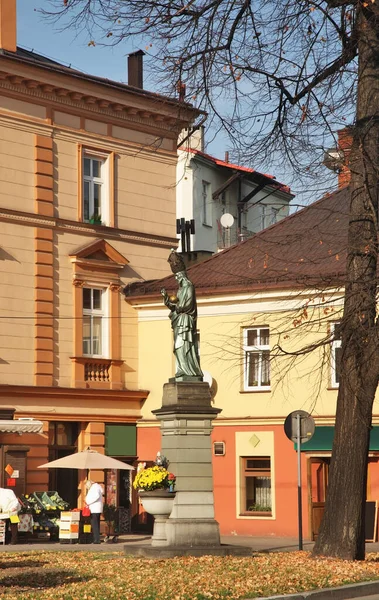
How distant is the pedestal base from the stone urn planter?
137mm

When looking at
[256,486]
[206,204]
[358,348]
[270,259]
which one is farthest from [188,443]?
[206,204]

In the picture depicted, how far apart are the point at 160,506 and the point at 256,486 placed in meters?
13.0

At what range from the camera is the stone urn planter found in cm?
2188

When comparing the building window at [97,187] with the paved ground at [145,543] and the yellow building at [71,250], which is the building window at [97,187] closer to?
the yellow building at [71,250]

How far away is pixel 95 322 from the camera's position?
3688 centimetres

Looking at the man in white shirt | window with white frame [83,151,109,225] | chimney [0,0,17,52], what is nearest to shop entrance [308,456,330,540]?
the man in white shirt

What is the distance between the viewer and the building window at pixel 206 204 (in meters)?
51.3

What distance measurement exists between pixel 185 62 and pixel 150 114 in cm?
1824

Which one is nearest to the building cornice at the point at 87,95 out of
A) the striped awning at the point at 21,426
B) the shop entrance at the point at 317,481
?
the striped awning at the point at 21,426

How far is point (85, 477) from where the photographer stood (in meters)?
35.8

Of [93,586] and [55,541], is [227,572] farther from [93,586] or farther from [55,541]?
[55,541]

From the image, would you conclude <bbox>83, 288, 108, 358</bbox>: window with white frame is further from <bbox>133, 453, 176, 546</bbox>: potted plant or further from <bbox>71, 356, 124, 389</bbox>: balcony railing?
<bbox>133, 453, 176, 546</bbox>: potted plant

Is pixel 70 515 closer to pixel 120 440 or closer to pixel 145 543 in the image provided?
pixel 145 543

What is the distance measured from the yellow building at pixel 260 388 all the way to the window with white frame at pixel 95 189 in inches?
105
